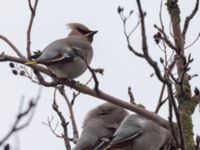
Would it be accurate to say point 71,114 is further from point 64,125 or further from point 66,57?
point 66,57

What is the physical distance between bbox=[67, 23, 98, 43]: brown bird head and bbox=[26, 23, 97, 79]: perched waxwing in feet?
1.17

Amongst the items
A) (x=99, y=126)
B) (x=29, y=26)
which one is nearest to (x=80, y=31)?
(x=99, y=126)

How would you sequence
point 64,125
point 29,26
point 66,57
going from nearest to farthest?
point 29,26 < point 64,125 < point 66,57

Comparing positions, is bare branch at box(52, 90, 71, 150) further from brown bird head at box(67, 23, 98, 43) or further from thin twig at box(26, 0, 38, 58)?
brown bird head at box(67, 23, 98, 43)

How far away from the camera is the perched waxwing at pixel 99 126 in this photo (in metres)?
4.44

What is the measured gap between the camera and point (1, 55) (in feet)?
12.4

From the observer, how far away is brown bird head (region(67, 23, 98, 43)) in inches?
239

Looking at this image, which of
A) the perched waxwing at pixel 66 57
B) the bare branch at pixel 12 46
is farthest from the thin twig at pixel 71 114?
the bare branch at pixel 12 46

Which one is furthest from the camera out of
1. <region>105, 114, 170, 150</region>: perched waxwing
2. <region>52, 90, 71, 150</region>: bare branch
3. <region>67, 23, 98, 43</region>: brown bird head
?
<region>67, 23, 98, 43</region>: brown bird head

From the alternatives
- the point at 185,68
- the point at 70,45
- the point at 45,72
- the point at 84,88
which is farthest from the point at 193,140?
the point at 70,45

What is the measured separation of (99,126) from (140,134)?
1.92ft

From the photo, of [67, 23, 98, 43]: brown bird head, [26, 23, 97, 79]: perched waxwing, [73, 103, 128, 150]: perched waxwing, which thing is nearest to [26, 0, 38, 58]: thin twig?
[26, 23, 97, 79]: perched waxwing

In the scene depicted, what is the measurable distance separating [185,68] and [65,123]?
148 cm

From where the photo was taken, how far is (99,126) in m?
4.71
